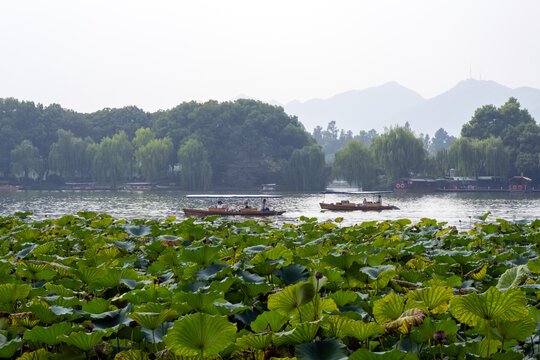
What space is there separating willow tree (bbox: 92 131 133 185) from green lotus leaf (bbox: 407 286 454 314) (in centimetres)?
5924

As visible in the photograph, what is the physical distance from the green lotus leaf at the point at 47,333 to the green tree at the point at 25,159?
210 feet

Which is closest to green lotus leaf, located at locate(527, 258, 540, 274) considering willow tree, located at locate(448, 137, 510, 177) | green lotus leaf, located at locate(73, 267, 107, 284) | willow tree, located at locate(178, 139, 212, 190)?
green lotus leaf, located at locate(73, 267, 107, 284)

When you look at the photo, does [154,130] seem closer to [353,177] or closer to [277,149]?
[277,149]

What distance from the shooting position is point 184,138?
64.9m

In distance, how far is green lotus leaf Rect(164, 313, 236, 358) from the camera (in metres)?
1.80

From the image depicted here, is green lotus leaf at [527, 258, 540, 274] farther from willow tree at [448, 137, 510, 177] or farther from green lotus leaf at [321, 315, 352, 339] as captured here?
willow tree at [448, 137, 510, 177]

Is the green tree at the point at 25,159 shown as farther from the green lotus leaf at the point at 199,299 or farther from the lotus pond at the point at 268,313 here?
the green lotus leaf at the point at 199,299

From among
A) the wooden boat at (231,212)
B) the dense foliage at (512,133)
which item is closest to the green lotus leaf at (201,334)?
the wooden boat at (231,212)

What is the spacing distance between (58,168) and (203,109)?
20.0 metres

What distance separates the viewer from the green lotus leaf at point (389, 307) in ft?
7.28

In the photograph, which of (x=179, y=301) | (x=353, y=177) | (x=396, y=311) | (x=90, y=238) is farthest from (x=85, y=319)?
(x=353, y=177)

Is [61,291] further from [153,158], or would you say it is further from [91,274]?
[153,158]

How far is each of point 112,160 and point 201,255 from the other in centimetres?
5796

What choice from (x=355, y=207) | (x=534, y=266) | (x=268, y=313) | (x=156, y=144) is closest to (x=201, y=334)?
(x=268, y=313)
